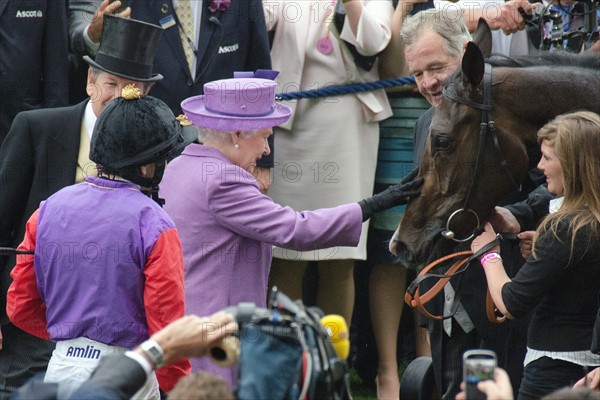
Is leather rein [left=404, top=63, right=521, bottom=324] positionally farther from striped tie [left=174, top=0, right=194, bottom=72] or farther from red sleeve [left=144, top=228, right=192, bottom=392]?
striped tie [left=174, top=0, right=194, bottom=72]

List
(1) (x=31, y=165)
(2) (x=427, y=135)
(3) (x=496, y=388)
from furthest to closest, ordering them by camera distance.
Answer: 1. (1) (x=31, y=165)
2. (2) (x=427, y=135)
3. (3) (x=496, y=388)

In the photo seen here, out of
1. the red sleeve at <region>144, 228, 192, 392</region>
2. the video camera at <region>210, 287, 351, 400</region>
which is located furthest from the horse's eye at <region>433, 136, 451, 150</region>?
the video camera at <region>210, 287, 351, 400</region>

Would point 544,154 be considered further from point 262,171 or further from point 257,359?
point 262,171

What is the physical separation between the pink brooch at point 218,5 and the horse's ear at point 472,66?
8.07ft

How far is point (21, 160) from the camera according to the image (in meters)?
6.21

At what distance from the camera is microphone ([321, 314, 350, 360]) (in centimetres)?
350

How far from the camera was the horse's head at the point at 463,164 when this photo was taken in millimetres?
5457

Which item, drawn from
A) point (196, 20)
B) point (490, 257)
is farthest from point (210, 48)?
point (490, 257)

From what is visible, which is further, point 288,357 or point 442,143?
point 442,143

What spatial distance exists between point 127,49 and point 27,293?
1.97m

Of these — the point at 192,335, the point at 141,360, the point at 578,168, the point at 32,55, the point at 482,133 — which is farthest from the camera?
the point at 32,55

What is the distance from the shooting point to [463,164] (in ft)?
18.1

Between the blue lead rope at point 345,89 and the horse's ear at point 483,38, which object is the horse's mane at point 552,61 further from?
the blue lead rope at point 345,89

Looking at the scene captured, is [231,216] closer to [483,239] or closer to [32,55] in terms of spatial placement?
[483,239]
